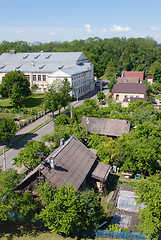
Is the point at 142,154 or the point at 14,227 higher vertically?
the point at 142,154

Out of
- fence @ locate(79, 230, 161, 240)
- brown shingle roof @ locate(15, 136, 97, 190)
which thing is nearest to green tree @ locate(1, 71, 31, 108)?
brown shingle roof @ locate(15, 136, 97, 190)

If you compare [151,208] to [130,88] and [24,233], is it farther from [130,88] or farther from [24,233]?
[130,88]

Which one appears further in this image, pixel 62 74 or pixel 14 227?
pixel 62 74

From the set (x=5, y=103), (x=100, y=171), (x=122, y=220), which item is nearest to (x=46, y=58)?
(x=5, y=103)

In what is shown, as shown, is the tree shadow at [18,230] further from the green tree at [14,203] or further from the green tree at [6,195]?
the green tree at [6,195]

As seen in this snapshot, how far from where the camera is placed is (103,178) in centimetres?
2456

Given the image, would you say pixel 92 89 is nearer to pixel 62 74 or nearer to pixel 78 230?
pixel 62 74

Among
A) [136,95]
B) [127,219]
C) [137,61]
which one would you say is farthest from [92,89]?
[127,219]

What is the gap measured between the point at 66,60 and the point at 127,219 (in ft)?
216

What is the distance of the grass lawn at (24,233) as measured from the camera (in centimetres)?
1930

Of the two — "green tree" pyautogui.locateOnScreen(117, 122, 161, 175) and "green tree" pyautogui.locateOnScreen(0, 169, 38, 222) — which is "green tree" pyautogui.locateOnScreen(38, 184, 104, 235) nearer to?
"green tree" pyautogui.locateOnScreen(0, 169, 38, 222)

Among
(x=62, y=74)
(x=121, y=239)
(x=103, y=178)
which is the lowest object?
(x=121, y=239)

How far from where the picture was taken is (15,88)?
174 ft

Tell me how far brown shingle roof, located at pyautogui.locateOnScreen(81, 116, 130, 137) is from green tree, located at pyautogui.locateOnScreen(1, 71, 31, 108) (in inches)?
816
